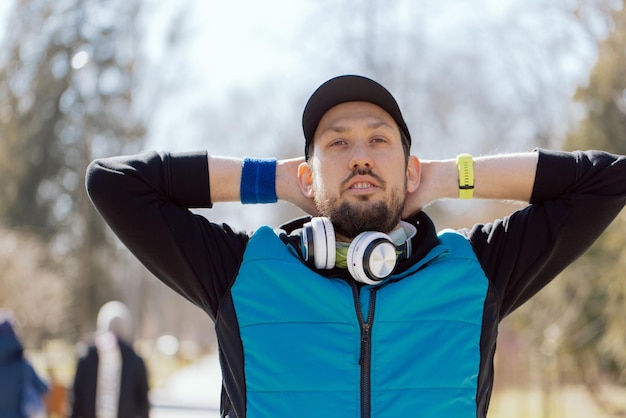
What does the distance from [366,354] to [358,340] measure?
0.06 meters

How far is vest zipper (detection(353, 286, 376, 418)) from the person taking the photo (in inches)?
119

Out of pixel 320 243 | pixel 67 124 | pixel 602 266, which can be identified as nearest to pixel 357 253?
pixel 320 243

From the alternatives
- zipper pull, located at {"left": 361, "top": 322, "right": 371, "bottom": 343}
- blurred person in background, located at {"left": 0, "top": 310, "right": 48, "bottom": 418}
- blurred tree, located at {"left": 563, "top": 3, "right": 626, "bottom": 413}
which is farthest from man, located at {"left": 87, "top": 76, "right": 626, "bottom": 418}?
blurred tree, located at {"left": 563, "top": 3, "right": 626, "bottom": 413}

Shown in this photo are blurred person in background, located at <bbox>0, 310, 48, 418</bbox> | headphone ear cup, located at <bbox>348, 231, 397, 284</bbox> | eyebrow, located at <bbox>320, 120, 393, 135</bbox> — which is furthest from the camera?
blurred person in background, located at <bbox>0, 310, 48, 418</bbox>

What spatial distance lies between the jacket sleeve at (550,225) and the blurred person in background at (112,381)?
6018 mm

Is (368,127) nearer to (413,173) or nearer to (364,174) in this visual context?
(364,174)

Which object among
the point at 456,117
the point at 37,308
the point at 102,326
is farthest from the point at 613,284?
the point at 37,308

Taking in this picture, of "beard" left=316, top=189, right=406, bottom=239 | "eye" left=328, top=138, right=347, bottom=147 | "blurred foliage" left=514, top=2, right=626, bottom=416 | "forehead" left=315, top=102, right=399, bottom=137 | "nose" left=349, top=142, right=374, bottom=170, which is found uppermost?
"blurred foliage" left=514, top=2, right=626, bottom=416

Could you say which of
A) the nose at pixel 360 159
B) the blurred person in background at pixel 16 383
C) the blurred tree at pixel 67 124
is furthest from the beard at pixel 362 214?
the blurred tree at pixel 67 124

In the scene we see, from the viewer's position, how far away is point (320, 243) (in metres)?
3.23

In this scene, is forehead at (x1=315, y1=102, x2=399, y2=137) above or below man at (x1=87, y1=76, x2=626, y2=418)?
above

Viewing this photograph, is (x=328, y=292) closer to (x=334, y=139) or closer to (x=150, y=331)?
(x=334, y=139)

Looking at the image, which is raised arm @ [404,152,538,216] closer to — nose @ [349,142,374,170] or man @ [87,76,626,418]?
man @ [87,76,626,418]

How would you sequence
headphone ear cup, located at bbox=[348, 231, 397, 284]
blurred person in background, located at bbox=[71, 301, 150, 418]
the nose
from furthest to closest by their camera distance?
blurred person in background, located at bbox=[71, 301, 150, 418]
the nose
headphone ear cup, located at bbox=[348, 231, 397, 284]
